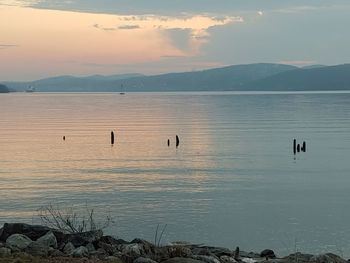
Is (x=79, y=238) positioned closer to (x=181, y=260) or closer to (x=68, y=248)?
(x=68, y=248)

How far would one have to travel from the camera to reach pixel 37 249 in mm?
13891

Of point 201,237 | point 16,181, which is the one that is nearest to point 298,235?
point 201,237

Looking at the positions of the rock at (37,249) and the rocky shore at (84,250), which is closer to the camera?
the rocky shore at (84,250)

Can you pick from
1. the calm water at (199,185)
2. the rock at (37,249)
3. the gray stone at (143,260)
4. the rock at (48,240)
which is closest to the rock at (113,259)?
the gray stone at (143,260)

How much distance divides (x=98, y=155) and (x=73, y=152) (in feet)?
9.76

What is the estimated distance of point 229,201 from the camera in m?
31.3

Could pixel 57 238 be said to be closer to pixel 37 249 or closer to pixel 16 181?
pixel 37 249

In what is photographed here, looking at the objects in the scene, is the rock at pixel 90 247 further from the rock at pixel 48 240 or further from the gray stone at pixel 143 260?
the gray stone at pixel 143 260

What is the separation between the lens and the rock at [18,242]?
14.3m

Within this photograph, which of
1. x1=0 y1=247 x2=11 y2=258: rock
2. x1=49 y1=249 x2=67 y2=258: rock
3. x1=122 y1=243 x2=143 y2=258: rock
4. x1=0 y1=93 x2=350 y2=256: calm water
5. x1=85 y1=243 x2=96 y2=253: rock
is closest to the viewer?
x1=0 y1=247 x2=11 y2=258: rock

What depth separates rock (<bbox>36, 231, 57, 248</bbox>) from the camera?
14.8 meters

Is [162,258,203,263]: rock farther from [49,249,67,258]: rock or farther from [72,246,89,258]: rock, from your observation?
[49,249,67,258]: rock

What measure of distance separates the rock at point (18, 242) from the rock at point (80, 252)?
1.37m

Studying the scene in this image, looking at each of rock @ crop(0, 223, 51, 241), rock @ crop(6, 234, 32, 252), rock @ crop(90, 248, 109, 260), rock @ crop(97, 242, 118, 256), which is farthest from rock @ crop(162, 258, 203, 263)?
rock @ crop(0, 223, 51, 241)
